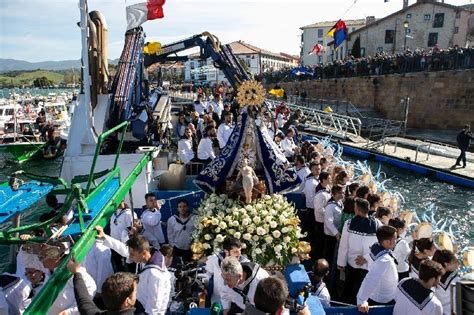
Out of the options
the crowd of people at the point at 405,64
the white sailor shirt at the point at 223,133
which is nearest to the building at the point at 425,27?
the crowd of people at the point at 405,64

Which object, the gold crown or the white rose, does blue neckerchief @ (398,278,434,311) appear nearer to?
the white rose

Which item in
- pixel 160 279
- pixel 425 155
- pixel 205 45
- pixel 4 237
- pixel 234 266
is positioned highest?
pixel 205 45

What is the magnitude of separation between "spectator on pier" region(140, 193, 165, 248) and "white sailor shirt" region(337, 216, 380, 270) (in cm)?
286

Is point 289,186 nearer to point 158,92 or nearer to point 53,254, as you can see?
point 53,254

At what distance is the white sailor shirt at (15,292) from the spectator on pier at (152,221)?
234 centimetres

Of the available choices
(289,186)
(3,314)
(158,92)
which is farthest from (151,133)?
(158,92)

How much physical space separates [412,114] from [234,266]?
2734 centimetres

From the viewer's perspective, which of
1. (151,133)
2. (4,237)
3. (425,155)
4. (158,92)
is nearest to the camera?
(4,237)

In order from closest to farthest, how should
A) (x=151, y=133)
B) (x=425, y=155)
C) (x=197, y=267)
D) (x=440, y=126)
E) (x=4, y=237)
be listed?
1. (x=4, y=237)
2. (x=197, y=267)
3. (x=151, y=133)
4. (x=425, y=155)
5. (x=440, y=126)

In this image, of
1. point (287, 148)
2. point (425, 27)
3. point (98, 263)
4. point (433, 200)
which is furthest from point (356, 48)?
point (98, 263)

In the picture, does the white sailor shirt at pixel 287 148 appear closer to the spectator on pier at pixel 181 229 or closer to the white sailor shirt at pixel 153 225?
the spectator on pier at pixel 181 229

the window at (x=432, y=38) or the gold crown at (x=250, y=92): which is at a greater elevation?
the window at (x=432, y=38)

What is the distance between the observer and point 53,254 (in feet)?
12.4

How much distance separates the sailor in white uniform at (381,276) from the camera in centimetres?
446
